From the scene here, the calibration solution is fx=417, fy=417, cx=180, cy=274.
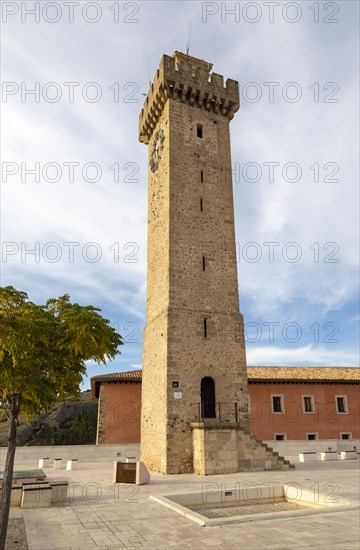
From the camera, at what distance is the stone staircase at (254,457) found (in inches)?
636

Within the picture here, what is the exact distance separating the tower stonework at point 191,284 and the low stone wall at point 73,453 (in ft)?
8.28

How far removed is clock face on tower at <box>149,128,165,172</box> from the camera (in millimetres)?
22047

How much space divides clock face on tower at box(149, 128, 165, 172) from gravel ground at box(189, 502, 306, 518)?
16.9 meters

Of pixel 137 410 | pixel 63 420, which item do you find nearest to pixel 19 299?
pixel 137 410

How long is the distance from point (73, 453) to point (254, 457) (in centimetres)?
937

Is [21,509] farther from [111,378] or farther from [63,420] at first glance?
[63,420]

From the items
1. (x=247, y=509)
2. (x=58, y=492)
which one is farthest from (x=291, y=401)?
(x=58, y=492)

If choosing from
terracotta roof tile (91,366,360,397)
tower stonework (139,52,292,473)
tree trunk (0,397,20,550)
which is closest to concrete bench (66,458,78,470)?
tower stonework (139,52,292,473)

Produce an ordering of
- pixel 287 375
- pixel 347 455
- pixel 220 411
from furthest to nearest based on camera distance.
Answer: pixel 287 375 < pixel 347 455 < pixel 220 411

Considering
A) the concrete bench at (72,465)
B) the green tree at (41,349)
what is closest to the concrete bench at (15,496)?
the green tree at (41,349)

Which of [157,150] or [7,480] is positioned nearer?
[7,480]

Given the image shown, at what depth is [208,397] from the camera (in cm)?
1794

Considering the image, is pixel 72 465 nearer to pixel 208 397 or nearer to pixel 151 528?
pixel 208 397

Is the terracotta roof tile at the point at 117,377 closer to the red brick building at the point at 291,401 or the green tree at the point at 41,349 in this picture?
the red brick building at the point at 291,401
